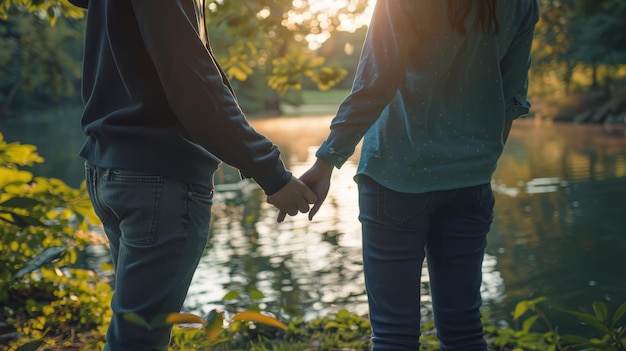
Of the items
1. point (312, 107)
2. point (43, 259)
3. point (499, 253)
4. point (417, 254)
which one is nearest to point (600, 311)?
point (417, 254)

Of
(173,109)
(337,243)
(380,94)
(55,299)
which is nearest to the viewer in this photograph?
(173,109)

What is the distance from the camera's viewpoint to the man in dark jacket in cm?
163

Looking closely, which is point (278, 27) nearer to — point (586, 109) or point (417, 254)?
point (417, 254)

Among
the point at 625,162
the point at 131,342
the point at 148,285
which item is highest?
Result: the point at 148,285

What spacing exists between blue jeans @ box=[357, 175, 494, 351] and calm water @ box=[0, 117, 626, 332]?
404 millimetres

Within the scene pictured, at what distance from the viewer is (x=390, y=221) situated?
195 centimetres

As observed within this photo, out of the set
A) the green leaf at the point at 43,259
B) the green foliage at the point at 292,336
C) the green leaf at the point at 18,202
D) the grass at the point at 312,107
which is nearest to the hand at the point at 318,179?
the green leaf at the point at 43,259

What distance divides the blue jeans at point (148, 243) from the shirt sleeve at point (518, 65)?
936 millimetres

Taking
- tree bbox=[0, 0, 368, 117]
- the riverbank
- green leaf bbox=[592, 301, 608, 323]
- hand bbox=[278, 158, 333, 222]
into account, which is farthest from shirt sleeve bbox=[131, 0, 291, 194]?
the riverbank

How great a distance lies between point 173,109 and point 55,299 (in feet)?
7.86

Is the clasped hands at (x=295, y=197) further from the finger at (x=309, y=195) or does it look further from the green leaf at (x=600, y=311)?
the green leaf at (x=600, y=311)

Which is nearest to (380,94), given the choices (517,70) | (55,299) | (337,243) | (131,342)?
(517,70)

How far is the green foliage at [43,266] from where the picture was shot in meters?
3.39

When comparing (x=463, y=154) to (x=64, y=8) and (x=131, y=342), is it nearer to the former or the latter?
(x=131, y=342)
